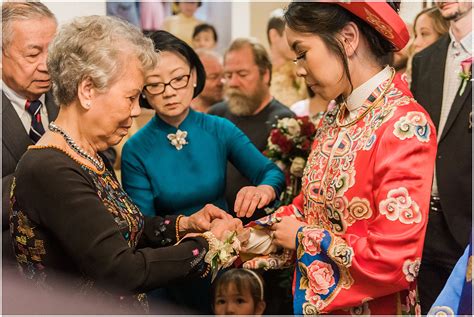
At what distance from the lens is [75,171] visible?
1.76 m

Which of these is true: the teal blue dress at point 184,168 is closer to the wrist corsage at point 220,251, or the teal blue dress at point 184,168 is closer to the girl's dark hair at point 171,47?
the girl's dark hair at point 171,47

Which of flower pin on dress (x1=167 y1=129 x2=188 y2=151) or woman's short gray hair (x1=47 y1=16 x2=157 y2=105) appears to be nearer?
woman's short gray hair (x1=47 y1=16 x2=157 y2=105)

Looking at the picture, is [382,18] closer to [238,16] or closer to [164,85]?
[164,85]

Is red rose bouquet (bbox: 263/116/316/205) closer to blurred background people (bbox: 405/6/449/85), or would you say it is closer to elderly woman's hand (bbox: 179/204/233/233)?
elderly woman's hand (bbox: 179/204/233/233)

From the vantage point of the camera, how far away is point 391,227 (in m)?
1.78

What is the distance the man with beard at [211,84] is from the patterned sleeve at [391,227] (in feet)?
7.65

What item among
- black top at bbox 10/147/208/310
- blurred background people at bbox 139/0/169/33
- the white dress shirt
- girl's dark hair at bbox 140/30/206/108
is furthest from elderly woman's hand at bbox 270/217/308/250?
blurred background people at bbox 139/0/169/33

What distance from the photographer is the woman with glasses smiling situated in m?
2.35

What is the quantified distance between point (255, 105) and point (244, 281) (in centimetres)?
107

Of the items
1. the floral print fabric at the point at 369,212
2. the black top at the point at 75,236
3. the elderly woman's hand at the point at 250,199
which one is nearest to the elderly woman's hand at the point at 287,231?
the floral print fabric at the point at 369,212

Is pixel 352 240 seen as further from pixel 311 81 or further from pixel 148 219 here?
pixel 148 219

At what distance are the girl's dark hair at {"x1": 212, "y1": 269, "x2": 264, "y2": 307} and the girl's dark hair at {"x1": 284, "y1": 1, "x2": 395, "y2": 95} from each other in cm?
102

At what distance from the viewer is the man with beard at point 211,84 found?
4.14 m

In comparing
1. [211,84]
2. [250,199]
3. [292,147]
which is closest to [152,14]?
[211,84]
